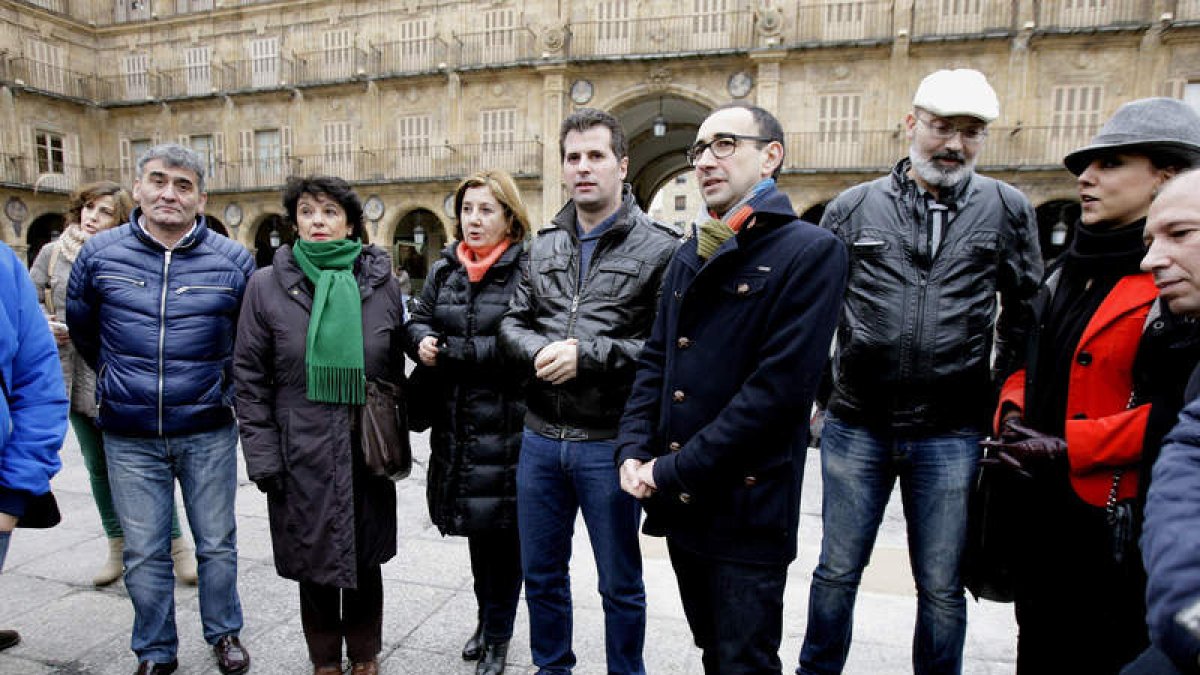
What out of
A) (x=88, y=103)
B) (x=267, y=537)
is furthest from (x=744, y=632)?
(x=88, y=103)

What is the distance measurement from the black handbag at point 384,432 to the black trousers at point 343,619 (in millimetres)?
406

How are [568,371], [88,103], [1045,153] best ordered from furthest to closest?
[88,103] → [1045,153] → [568,371]

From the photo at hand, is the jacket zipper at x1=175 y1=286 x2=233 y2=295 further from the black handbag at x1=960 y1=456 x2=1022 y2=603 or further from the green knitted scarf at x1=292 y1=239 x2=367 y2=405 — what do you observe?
the black handbag at x1=960 y1=456 x2=1022 y2=603

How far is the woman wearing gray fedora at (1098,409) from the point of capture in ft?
5.47

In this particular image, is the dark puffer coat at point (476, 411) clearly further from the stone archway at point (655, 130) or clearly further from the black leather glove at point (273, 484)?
the stone archway at point (655, 130)

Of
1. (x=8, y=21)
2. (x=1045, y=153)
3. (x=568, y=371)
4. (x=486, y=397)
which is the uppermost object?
(x=8, y=21)

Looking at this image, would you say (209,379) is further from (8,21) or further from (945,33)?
(8,21)

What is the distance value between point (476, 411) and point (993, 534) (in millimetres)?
1880

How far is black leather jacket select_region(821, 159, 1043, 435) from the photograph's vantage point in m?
2.22

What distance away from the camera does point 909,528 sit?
7.72ft

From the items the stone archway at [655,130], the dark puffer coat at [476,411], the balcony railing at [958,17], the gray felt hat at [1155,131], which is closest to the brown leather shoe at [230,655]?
the dark puffer coat at [476,411]

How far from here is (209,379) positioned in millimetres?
2689

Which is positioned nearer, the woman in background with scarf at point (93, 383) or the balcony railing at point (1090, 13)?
the woman in background with scarf at point (93, 383)

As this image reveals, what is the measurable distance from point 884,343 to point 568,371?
1.09 meters
